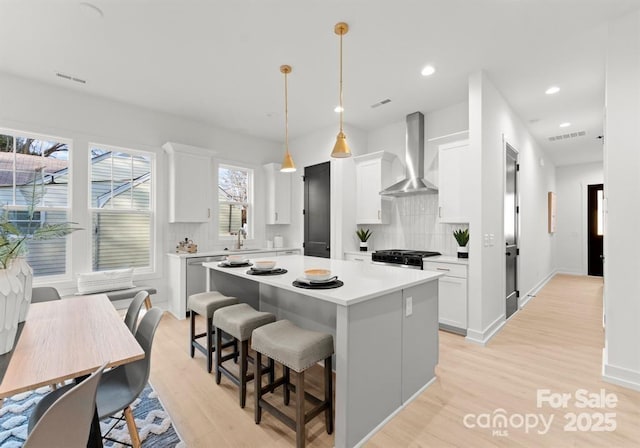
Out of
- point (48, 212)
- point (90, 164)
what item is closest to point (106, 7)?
point (90, 164)

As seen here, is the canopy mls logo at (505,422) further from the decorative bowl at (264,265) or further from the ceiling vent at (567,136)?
the ceiling vent at (567,136)

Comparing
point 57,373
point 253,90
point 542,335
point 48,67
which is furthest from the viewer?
point 253,90

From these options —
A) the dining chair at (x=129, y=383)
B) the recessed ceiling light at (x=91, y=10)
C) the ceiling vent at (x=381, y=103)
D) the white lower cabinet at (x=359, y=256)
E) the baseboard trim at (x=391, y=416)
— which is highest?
the ceiling vent at (x=381, y=103)

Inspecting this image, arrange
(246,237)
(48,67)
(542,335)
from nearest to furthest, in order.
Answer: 1. (48,67)
2. (542,335)
3. (246,237)

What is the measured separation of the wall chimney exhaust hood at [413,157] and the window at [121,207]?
3646 mm

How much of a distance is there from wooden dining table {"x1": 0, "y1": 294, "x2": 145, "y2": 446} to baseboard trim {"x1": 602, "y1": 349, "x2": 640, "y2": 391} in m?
3.46

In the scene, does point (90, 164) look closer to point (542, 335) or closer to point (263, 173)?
point (263, 173)

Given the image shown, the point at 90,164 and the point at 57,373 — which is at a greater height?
the point at 90,164

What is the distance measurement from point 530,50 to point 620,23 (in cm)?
63

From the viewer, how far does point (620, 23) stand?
2.45m

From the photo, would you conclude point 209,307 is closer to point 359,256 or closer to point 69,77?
point 359,256

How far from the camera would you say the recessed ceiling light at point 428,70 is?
3232mm

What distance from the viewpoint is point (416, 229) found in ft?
15.3

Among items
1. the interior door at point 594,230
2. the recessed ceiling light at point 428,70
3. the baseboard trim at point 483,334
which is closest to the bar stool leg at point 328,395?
the baseboard trim at point 483,334
